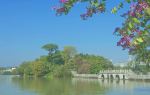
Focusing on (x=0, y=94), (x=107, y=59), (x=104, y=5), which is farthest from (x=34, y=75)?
(x=104, y=5)

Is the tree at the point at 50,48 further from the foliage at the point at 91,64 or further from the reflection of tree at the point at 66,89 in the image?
the reflection of tree at the point at 66,89

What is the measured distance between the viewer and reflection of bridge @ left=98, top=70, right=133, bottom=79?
9572 centimetres

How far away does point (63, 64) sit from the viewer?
12425 centimetres

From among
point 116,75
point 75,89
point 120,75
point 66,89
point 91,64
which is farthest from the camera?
point 91,64

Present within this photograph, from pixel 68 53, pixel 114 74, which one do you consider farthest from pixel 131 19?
pixel 68 53

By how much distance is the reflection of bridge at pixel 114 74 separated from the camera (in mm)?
95719

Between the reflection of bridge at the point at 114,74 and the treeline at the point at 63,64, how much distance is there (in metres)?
4.72

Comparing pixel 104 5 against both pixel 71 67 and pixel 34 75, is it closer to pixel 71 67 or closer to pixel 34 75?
pixel 71 67

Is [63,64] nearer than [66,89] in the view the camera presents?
No

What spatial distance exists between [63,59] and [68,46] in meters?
4.25

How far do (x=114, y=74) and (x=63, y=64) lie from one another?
88.5 feet

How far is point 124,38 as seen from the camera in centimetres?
395

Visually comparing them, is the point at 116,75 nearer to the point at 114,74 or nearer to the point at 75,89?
the point at 114,74

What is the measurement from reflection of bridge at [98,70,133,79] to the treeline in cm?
472
